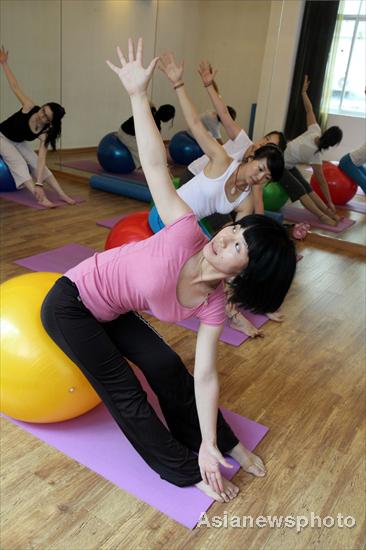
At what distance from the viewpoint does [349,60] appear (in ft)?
11.5

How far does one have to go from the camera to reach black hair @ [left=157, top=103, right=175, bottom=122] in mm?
4496

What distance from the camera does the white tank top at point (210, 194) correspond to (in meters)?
2.40

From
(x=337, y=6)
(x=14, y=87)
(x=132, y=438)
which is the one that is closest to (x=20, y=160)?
(x=14, y=87)

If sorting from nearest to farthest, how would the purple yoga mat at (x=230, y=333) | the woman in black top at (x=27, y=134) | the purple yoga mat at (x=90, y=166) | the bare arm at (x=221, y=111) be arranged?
the purple yoga mat at (x=230, y=333) → the bare arm at (x=221, y=111) → the woman in black top at (x=27, y=134) → the purple yoga mat at (x=90, y=166)

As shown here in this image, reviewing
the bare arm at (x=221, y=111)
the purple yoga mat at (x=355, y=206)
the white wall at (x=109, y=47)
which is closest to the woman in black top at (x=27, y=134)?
the white wall at (x=109, y=47)

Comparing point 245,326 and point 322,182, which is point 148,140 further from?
point 322,182

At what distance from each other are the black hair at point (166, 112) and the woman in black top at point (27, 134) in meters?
0.90

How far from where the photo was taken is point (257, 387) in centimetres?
221

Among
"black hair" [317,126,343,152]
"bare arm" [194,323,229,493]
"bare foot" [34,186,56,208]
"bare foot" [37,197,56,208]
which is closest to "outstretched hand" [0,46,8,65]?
"bare foot" [34,186,56,208]

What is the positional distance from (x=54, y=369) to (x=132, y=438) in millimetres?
353

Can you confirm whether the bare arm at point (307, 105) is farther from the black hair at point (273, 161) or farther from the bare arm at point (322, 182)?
the black hair at point (273, 161)

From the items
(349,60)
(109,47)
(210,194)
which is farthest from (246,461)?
(109,47)

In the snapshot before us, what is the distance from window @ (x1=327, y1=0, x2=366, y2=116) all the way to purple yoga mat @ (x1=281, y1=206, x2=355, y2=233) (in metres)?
1.28

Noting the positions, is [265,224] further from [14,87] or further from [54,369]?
[14,87]
